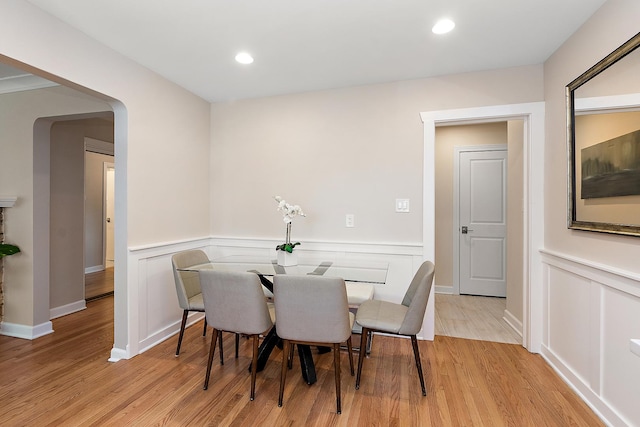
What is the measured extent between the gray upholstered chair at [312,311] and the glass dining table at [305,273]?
11.0 inches

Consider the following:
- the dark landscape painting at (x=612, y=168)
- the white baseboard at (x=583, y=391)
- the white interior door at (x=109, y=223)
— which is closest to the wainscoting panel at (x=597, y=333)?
the white baseboard at (x=583, y=391)

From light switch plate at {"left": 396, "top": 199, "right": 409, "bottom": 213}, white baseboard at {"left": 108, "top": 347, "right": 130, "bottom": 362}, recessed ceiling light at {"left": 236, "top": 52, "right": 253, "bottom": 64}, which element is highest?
recessed ceiling light at {"left": 236, "top": 52, "right": 253, "bottom": 64}

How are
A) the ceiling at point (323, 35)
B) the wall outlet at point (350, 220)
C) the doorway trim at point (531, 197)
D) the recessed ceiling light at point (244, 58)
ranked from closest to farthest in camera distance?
the ceiling at point (323, 35)
the recessed ceiling light at point (244, 58)
the doorway trim at point (531, 197)
the wall outlet at point (350, 220)

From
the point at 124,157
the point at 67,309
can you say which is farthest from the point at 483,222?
the point at 67,309

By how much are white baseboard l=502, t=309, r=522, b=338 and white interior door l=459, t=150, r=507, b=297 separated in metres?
1.03

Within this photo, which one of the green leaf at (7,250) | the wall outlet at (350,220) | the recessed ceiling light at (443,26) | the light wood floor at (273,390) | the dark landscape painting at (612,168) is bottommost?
the light wood floor at (273,390)

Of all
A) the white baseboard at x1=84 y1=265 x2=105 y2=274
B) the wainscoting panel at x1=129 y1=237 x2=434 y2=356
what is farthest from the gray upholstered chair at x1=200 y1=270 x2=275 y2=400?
the white baseboard at x1=84 y1=265 x2=105 y2=274

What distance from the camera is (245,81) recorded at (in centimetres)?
302

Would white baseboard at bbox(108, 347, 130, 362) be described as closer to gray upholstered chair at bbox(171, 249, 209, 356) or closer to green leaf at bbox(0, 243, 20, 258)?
gray upholstered chair at bbox(171, 249, 209, 356)

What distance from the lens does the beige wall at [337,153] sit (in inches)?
114

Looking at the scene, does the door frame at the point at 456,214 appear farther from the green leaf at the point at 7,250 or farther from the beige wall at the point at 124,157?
the green leaf at the point at 7,250

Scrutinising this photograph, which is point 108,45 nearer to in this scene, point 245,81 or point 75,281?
point 245,81

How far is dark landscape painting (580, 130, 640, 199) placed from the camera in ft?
5.32

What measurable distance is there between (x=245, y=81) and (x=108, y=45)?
3.54 ft
